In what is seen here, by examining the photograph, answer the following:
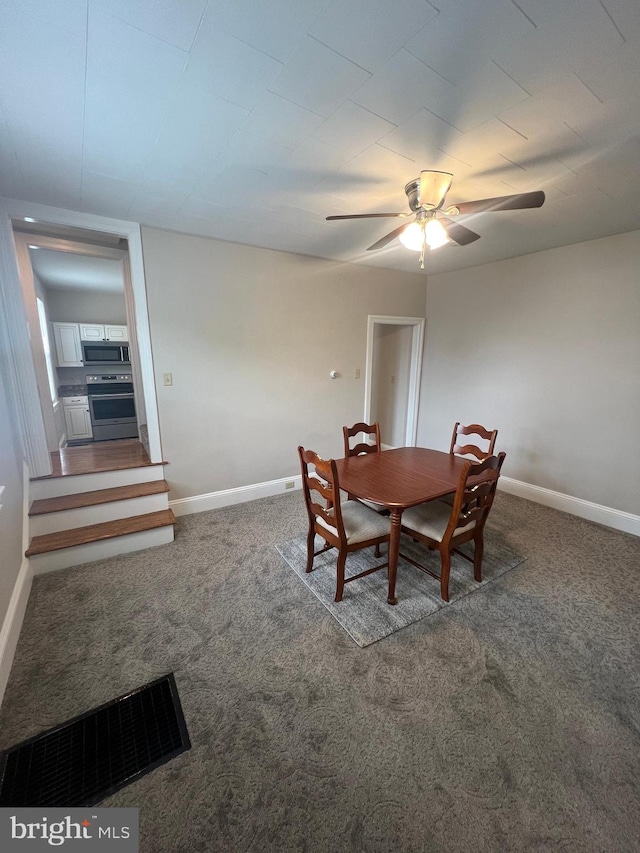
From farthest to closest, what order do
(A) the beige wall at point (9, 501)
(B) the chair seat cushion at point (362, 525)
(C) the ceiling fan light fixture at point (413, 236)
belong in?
1. (B) the chair seat cushion at point (362, 525)
2. (C) the ceiling fan light fixture at point (413, 236)
3. (A) the beige wall at point (9, 501)

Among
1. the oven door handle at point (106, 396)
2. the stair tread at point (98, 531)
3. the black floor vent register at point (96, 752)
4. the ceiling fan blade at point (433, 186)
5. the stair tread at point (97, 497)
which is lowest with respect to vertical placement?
the black floor vent register at point (96, 752)

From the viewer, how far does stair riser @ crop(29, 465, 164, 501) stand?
2.65m

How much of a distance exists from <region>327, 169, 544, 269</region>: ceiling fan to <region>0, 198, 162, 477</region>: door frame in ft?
6.25

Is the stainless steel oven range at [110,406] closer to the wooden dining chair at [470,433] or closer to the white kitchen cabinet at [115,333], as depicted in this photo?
Answer: the white kitchen cabinet at [115,333]

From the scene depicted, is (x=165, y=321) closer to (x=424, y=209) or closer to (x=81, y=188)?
(x=81, y=188)

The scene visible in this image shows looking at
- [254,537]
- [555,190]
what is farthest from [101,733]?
[555,190]

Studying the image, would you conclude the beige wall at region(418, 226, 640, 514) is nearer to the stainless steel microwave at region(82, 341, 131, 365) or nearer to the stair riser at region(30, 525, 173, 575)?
the stair riser at region(30, 525, 173, 575)

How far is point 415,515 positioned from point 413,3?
7.55ft

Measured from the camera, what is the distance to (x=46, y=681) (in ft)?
5.16

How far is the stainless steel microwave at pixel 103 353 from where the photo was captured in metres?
5.31

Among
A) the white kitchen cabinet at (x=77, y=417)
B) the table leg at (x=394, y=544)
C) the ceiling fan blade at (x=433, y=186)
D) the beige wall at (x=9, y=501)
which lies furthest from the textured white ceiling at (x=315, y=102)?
the white kitchen cabinet at (x=77, y=417)

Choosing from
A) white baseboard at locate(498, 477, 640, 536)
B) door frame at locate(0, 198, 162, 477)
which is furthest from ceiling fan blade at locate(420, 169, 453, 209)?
white baseboard at locate(498, 477, 640, 536)

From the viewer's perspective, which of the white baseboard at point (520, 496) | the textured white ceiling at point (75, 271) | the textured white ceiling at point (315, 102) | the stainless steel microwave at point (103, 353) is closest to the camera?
the textured white ceiling at point (315, 102)

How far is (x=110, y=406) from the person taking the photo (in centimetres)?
529
